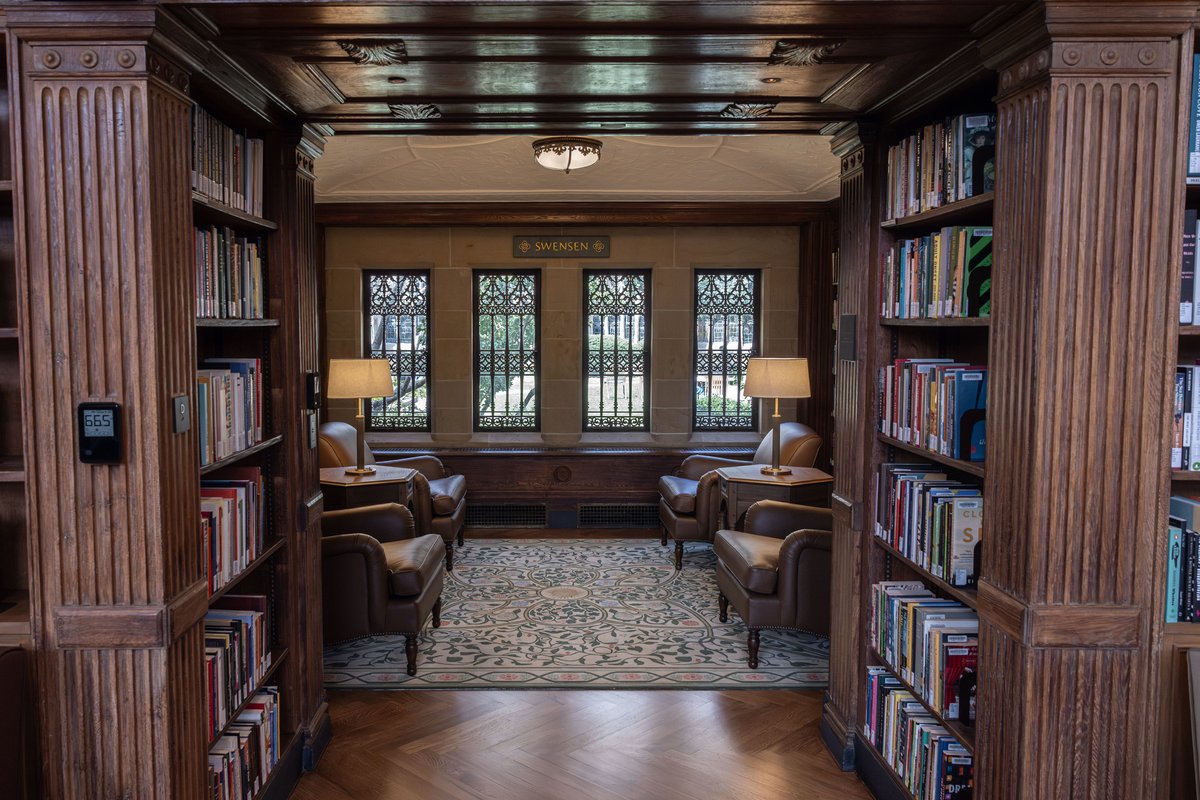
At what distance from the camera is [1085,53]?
198 cm

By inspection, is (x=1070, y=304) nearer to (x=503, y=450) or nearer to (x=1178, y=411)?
(x=1178, y=411)

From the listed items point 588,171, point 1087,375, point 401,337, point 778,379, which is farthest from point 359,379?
point 1087,375

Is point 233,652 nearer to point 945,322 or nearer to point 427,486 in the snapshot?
point 945,322

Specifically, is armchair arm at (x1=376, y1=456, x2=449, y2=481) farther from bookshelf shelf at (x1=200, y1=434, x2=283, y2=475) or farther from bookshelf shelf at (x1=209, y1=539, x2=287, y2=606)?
bookshelf shelf at (x1=200, y1=434, x2=283, y2=475)

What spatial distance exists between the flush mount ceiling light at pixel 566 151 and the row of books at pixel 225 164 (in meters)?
2.91

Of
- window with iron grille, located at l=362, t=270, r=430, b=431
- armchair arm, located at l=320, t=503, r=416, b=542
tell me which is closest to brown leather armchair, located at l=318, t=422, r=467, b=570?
armchair arm, located at l=320, t=503, r=416, b=542

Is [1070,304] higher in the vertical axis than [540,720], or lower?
higher

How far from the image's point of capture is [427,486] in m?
6.11

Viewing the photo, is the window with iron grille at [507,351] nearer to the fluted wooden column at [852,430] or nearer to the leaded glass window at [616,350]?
the leaded glass window at [616,350]

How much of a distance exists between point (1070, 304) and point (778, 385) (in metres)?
4.15

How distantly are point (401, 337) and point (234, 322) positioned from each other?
16.9 ft

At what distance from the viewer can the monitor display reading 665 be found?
82.2 inches

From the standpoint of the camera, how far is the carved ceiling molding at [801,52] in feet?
7.70

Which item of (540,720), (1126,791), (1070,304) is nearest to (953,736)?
(1126,791)
